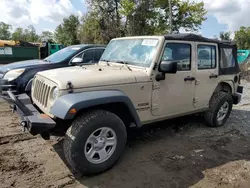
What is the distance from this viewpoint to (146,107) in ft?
12.9

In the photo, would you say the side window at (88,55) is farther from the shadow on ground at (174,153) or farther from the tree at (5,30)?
the tree at (5,30)

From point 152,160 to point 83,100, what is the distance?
5.23 ft

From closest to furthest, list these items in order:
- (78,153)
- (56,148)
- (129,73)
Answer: (78,153) < (129,73) < (56,148)

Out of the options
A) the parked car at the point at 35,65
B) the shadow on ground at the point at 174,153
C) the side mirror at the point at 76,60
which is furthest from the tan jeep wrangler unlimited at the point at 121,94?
the side mirror at the point at 76,60

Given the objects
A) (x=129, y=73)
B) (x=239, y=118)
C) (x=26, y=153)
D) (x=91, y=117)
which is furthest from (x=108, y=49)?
(x=239, y=118)

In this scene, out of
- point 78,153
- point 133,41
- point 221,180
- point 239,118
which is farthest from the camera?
point 239,118

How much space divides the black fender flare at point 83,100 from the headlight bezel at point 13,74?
337cm

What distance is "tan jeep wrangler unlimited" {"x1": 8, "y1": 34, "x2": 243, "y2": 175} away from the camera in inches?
124

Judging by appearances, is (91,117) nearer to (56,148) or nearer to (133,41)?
(56,148)

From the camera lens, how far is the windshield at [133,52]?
4015 mm

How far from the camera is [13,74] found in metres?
6.00

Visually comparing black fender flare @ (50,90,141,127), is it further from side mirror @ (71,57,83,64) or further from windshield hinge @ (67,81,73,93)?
side mirror @ (71,57,83,64)

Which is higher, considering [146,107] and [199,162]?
[146,107]

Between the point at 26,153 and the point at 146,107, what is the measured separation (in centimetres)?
204
